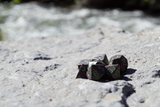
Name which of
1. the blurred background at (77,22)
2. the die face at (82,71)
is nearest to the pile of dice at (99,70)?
the die face at (82,71)

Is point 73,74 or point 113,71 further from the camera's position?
point 73,74

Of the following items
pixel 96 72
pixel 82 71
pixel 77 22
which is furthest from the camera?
pixel 77 22

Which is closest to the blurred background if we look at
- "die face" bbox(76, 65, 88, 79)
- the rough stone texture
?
the rough stone texture

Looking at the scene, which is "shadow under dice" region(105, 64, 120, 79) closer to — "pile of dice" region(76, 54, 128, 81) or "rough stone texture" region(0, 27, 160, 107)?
"pile of dice" region(76, 54, 128, 81)

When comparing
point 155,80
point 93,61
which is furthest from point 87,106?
point 155,80

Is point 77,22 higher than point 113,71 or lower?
lower

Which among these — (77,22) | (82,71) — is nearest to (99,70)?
(82,71)

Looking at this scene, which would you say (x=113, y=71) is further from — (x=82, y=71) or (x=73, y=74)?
(x=73, y=74)

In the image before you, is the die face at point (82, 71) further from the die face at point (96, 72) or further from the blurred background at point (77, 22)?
the blurred background at point (77, 22)
